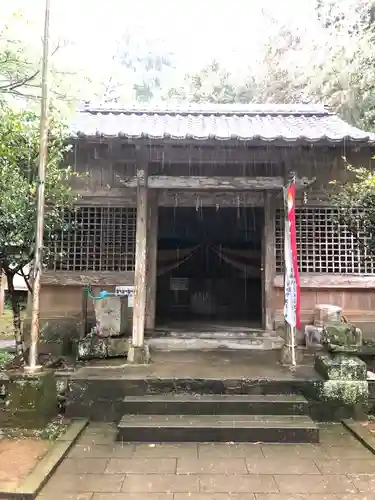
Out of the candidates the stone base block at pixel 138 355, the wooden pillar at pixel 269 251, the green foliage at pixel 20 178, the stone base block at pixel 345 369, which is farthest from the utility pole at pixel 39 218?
the wooden pillar at pixel 269 251

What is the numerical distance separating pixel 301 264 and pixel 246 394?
342 centimetres

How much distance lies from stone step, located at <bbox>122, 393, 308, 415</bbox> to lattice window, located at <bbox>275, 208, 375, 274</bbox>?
3.34m

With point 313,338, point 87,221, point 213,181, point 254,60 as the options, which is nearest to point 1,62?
point 87,221

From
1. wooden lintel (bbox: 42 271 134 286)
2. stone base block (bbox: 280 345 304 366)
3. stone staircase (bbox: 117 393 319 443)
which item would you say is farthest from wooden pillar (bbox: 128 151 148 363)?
stone base block (bbox: 280 345 304 366)

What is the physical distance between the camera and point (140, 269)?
6.88 meters

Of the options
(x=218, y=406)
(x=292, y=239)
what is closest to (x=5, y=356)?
(x=218, y=406)

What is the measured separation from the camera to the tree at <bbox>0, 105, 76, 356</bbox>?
5586 mm

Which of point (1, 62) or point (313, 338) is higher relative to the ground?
point (1, 62)

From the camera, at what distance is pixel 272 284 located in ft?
26.8

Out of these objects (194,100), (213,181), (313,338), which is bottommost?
(313,338)

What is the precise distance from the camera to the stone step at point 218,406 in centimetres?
539

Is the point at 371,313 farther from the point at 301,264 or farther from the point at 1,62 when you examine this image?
the point at 1,62

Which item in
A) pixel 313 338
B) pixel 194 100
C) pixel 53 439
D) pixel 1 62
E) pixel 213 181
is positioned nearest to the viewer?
pixel 53 439

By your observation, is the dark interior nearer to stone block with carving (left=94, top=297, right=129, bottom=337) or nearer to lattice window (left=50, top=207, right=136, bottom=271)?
lattice window (left=50, top=207, right=136, bottom=271)
